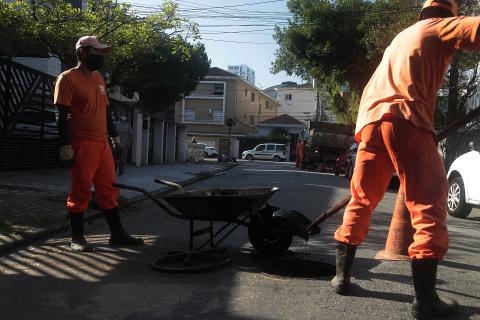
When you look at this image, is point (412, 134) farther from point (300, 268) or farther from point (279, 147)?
point (279, 147)

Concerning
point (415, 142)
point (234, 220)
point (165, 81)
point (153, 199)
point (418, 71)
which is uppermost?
point (165, 81)

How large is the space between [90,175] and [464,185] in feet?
21.3

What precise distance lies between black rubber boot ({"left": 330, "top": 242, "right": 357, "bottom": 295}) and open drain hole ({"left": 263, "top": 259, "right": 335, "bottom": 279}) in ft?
1.59

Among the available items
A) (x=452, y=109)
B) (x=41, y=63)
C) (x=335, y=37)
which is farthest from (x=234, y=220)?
(x=335, y=37)

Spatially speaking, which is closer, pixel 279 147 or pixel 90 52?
pixel 90 52

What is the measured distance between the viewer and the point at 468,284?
426cm

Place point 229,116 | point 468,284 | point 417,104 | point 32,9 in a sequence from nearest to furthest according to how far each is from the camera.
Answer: point 417,104 < point 468,284 < point 32,9 < point 229,116

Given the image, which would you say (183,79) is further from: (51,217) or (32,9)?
(51,217)

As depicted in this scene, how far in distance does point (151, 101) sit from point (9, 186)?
14.3 meters

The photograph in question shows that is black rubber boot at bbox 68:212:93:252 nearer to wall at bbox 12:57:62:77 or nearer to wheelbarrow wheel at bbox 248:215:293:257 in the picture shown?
wheelbarrow wheel at bbox 248:215:293:257

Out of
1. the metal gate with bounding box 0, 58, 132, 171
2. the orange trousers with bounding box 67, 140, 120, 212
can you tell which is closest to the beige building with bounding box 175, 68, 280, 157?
the metal gate with bounding box 0, 58, 132, 171

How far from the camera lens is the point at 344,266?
12.6 feet

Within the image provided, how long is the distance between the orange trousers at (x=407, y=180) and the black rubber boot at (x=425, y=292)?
2.6 inches

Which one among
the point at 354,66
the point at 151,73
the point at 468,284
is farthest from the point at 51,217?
the point at 354,66
